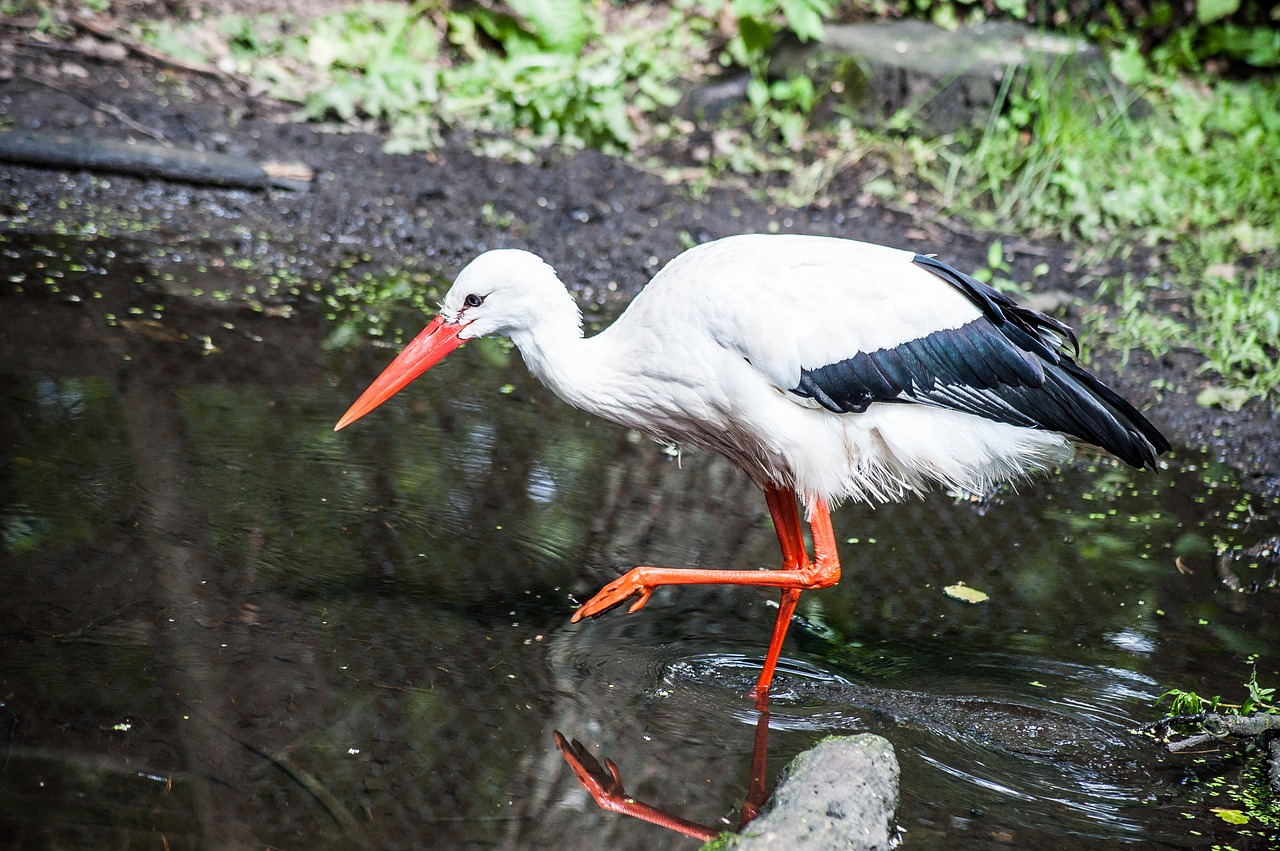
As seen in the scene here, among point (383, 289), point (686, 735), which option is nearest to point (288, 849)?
point (686, 735)

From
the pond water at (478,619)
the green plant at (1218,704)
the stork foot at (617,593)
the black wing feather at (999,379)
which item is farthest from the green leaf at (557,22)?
the green plant at (1218,704)

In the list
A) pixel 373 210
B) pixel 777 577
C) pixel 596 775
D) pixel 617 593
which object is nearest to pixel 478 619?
pixel 617 593

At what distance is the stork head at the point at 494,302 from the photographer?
3.42 metres

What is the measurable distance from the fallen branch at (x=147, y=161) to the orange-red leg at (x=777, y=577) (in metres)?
3.85

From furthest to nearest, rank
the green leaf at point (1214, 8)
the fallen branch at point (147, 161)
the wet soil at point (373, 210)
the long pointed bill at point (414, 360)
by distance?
the green leaf at point (1214, 8)
the fallen branch at point (147, 161)
the wet soil at point (373, 210)
the long pointed bill at point (414, 360)

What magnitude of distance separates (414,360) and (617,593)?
0.93 m

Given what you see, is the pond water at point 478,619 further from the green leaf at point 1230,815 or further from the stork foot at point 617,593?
the stork foot at point 617,593

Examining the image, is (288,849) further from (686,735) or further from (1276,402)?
(1276,402)

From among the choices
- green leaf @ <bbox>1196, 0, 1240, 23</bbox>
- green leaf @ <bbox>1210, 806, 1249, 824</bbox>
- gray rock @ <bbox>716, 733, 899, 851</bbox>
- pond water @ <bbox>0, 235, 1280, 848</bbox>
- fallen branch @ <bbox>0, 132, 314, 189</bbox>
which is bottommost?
fallen branch @ <bbox>0, 132, 314, 189</bbox>

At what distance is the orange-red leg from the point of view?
3.31 metres

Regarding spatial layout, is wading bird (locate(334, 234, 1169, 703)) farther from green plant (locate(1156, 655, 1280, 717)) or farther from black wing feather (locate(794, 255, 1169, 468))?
green plant (locate(1156, 655, 1280, 717))

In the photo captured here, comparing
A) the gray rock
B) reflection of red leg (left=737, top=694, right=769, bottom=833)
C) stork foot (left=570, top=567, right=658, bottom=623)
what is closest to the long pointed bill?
stork foot (left=570, top=567, right=658, bottom=623)

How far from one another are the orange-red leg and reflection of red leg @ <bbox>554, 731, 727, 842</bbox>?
0.47 metres

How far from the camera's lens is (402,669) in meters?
3.07
